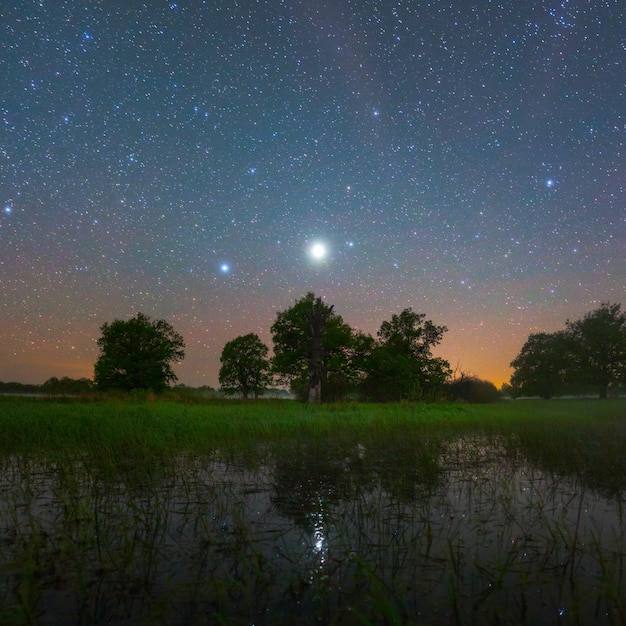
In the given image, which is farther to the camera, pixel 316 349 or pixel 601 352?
pixel 601 352

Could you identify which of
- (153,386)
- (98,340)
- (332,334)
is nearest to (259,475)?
(332,334)

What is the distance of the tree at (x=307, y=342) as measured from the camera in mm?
39625

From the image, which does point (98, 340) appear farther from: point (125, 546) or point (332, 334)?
point (125, 546)

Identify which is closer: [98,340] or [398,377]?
[398,377]

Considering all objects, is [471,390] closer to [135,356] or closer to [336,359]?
[336,359]

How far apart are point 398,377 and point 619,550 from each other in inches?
1560

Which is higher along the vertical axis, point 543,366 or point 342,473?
point 543,366

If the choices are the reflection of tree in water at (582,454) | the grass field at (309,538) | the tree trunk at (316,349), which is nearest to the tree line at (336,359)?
the tree trunk at (316,349)

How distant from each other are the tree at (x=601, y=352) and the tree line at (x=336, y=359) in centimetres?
12

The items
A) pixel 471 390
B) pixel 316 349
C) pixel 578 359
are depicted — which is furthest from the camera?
pixel 578 359

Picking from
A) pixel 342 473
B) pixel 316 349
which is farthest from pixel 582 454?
pixel 316 349

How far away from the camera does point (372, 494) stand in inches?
233

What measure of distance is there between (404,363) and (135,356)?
93.6 ft

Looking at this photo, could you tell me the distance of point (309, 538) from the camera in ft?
13.8
